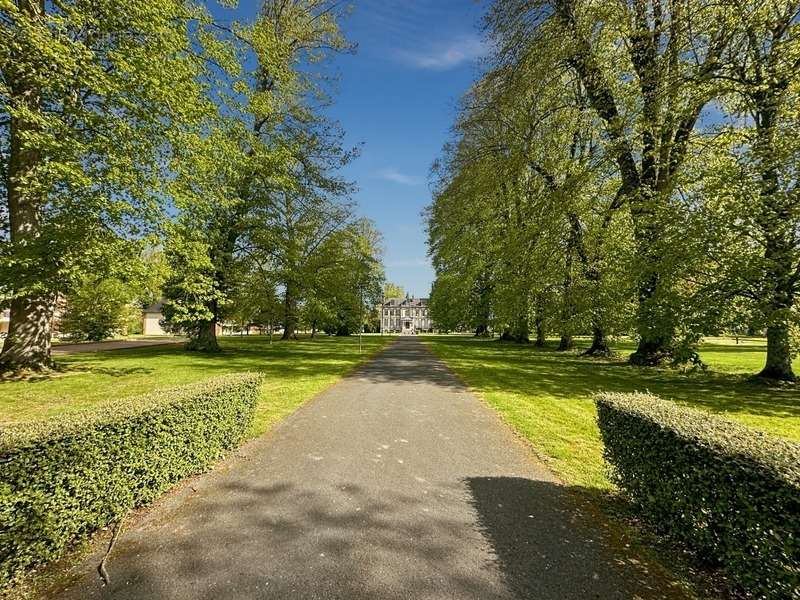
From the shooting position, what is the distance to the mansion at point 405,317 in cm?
11494

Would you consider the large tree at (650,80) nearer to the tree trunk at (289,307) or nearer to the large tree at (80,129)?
the large tree at (80,129)

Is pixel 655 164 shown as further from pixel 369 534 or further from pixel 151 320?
pixel 151 320

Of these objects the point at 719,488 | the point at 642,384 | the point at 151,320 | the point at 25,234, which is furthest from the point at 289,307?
the point at 151,320

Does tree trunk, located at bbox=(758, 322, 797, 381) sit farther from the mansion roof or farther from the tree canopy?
the mansion roof

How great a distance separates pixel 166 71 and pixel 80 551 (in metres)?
12.6

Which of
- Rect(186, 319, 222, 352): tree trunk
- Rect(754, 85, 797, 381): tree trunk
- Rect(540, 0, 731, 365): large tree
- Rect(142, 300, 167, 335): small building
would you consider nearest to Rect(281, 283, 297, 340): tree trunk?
Rect(186, 319, 222, 352): tree trunk

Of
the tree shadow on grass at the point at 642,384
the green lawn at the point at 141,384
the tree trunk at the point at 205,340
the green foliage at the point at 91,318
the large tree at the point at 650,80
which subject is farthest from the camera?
the green foliage at the point at 91,318

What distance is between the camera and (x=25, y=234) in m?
11.2

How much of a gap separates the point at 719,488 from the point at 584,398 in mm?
7650

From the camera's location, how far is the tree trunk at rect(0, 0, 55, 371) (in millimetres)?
11188

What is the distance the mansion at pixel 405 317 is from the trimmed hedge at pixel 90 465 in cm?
10759

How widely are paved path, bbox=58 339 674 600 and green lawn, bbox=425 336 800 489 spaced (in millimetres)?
816

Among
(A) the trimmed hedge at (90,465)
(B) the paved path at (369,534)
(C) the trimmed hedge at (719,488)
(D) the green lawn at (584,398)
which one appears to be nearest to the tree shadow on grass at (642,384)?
(D) the green lawn at (584,398)

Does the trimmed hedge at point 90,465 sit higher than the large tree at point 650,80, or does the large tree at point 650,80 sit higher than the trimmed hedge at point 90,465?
the large tree at point 650,80
